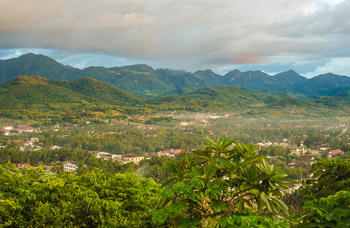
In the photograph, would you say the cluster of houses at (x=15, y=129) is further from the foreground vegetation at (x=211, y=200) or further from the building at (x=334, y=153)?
the building at (x=334, y=153)

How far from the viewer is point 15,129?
46.6 m

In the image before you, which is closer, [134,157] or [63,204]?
[63,204]

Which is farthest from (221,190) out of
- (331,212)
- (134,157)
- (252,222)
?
(134,157)

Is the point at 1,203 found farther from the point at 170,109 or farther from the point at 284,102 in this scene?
the point at 284,102

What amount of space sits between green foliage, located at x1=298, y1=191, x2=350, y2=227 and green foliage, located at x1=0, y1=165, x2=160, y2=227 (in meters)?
1.37

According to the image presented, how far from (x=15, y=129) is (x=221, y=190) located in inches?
2161

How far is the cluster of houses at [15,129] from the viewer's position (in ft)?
147

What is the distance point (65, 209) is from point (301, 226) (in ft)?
7.81

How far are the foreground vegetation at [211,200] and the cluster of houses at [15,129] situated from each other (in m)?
50.1

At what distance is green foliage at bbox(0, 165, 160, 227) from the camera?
2.59 meters

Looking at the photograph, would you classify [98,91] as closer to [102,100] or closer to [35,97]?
[102,100]

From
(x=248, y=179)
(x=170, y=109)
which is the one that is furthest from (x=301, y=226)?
(x=170, y=109)

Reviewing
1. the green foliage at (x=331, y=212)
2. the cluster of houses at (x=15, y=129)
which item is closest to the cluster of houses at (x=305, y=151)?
the green foliage at (x=331, y=212)

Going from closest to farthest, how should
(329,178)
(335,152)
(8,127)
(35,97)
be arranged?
(329,178)
(335,152)
(8,127)
(35,97)
